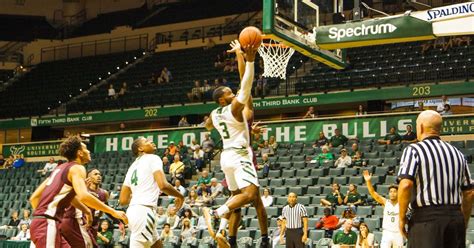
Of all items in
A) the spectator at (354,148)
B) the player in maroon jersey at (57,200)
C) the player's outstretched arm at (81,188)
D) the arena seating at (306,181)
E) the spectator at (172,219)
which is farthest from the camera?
the spectator at (354,148)

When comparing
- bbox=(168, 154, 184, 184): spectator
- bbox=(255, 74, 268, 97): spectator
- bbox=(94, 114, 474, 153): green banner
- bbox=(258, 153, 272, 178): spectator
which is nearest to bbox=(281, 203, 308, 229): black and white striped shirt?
bbox=(258, 153, 272, 178): spectator

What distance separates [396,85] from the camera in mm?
26312

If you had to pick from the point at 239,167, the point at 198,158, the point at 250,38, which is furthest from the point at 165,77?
the point at 250,38

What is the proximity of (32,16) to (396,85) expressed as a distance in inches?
939

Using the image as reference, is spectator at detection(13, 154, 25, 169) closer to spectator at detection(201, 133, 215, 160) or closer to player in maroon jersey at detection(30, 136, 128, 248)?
spectator at detection(201, 133, 215, 160)

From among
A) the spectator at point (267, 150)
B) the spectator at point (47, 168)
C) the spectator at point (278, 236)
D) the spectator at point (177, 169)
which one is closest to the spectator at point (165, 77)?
the spectator at point (47, 168)

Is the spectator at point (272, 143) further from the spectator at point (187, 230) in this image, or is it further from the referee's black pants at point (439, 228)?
the referee's black pants at point (439, 228)

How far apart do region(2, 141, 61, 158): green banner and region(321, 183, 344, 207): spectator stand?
15.3 metres

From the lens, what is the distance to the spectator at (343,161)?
20578mm

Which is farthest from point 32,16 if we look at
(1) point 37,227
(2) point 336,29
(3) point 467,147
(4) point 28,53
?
(1) point 37,227

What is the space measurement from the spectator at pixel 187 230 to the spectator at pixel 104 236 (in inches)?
72.0

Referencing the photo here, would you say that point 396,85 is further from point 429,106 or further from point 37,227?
point 37,227

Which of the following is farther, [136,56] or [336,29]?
[136,56]

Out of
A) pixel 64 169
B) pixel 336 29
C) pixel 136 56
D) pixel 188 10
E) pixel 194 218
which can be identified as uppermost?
pixel 188 10
